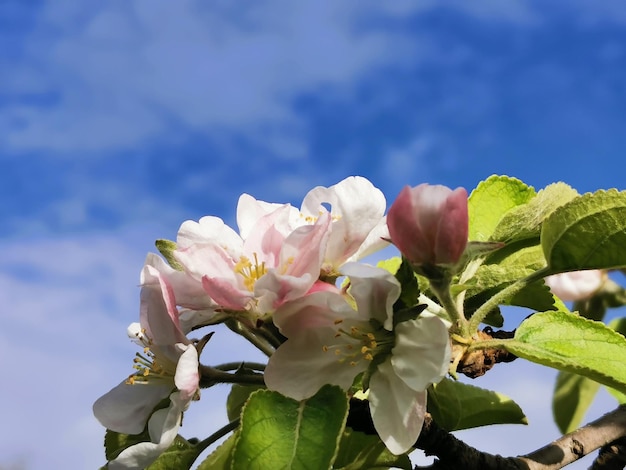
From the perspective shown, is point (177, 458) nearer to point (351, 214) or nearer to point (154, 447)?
point (154, 447)

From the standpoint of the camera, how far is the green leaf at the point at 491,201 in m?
1.85

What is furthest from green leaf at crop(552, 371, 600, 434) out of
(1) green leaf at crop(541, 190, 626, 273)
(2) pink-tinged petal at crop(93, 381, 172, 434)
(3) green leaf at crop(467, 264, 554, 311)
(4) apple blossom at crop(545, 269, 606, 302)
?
(2) pink-tinged petal at crop(93, 381, 172, 434)

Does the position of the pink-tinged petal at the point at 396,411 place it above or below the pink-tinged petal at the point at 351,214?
below

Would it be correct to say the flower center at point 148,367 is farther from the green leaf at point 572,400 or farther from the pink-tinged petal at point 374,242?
the green leaf at point 572,400

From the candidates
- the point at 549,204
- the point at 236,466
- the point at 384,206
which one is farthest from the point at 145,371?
the point at 549,204

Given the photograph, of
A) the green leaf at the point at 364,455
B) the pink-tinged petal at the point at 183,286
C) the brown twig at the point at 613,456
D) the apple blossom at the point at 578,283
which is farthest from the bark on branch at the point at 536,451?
the apple blossom at the point at 578,283

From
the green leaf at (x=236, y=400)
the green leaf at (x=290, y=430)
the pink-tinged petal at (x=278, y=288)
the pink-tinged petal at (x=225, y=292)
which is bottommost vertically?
the green leaf at (x=290, y=430)

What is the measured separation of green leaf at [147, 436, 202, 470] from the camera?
1.52 meters

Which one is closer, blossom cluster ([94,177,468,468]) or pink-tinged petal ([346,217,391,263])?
blossom cluster ([94,177,468,468])

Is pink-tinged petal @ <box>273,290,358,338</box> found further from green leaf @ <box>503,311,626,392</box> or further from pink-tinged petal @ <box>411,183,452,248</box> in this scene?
green leaf @ <box>503,311,626,392</box>

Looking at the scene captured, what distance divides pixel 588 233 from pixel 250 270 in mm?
591

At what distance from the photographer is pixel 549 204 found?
5.44ft

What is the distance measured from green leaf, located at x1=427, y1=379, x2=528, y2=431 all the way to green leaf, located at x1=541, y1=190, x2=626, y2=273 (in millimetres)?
388

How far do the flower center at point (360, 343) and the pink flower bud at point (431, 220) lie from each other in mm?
198
